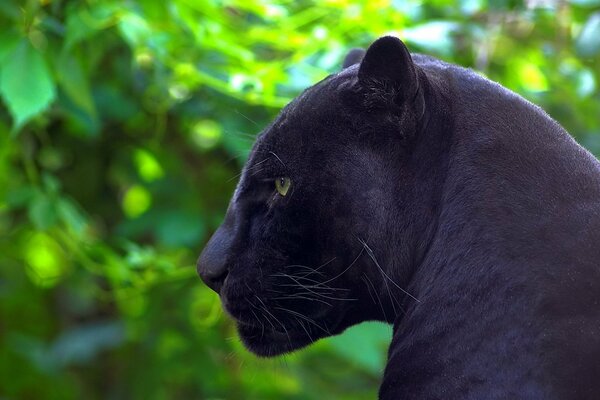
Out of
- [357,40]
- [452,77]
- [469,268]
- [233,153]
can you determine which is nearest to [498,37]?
[357,40]

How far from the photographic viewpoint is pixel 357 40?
2492 mm

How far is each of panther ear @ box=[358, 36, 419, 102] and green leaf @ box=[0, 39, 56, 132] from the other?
0.70m

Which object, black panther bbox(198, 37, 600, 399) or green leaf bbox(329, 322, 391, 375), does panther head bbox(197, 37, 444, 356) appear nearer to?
black panther bbox(198, 37, 600, 399)

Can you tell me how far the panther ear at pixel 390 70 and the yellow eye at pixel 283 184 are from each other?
0.65ft

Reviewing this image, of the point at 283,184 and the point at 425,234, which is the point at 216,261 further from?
the point at 425,234

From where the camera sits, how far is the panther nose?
172cm

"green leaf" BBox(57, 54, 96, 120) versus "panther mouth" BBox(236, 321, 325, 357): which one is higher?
"green leaf" BBox(57, 54, 96, 120)

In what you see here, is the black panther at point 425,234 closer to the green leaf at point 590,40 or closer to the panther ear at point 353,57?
the panther ear at point 353,57

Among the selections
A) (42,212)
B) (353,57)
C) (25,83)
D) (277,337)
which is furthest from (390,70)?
(42,212)

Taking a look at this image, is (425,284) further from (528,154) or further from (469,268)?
(528,154)

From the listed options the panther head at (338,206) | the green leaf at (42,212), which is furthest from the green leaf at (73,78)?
the panther head at (338,206)

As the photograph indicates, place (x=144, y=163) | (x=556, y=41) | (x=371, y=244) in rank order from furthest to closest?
1. (x=144, y=163)
2. (x=556, y=41)
3. (x=371, y=244)

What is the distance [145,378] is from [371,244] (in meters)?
1.65

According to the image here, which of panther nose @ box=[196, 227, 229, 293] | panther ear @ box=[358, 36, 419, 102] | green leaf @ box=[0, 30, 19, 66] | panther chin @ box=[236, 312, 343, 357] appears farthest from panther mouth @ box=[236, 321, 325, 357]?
green leaf @ box=[0, 30, 19, 66]
